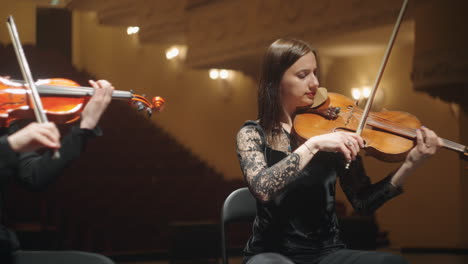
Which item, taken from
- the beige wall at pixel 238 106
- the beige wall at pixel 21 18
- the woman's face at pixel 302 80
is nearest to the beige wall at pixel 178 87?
the beige wall at pixel 238 106

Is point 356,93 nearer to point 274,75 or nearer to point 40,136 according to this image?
point 274,75

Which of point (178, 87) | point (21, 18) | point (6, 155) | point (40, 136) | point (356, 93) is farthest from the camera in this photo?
point (356, 93)

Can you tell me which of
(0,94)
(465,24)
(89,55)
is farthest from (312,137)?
(465,24)

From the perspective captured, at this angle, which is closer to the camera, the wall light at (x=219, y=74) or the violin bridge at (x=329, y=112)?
the violin bridge at (x=329, y=112)

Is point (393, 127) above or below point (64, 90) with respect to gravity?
below

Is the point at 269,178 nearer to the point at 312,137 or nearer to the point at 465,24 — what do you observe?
the point at 312,137

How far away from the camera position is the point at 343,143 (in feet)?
4.69

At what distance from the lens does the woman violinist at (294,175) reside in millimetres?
1503

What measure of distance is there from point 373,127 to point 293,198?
0.29 m

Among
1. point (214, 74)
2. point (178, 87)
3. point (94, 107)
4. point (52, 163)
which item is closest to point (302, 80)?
point (94, 107)

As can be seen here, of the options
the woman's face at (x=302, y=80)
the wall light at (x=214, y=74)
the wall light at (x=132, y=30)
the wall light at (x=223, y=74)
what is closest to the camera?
the woman's face at (x=302, y=80)

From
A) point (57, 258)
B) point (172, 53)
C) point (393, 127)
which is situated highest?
point (172, 53)

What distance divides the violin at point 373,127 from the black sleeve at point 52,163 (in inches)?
22.1

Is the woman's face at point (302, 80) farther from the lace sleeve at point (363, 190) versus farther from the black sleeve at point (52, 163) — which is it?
the black sleeve at point (52, 163)
